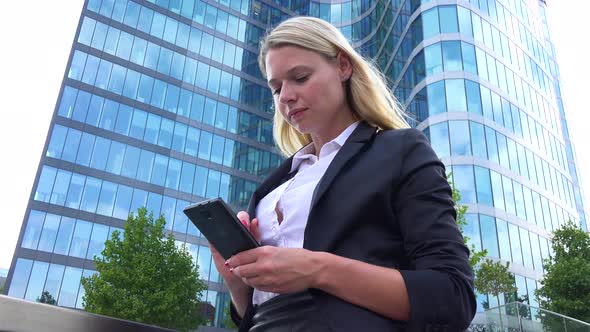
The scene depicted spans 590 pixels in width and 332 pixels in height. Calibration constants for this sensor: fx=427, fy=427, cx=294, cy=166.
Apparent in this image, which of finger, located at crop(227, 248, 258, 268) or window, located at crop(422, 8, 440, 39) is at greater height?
window, located at crop(422, 8, 440, 39)

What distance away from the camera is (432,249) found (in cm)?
120

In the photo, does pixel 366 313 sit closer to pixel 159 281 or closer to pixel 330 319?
pixel 330 319

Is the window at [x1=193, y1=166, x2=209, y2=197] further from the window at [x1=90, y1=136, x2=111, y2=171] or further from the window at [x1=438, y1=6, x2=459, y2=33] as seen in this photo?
the window at [x1=438, y1=6, x2=459, y2=33]

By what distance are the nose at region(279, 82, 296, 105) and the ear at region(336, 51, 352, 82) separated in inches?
10.0

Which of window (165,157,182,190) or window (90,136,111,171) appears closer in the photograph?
window (90,136,111,171)

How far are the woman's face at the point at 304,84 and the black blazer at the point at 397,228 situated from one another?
215mm

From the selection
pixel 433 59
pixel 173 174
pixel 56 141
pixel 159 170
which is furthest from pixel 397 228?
pixel 173 174

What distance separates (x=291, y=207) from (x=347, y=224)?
318 mm

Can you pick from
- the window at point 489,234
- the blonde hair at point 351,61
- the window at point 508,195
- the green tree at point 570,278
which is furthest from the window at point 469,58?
the blonde hair at point 351,61

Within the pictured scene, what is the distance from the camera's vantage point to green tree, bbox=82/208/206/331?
20438 mm

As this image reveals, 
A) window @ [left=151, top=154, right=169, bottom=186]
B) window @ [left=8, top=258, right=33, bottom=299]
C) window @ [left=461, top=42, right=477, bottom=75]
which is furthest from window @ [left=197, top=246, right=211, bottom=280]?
window @ [left=461, top=42, right=477, bottom=75]

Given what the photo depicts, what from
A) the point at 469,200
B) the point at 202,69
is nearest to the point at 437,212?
the point at 469,200

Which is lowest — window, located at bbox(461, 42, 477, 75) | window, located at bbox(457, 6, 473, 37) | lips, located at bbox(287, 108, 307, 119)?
lips, located at bbox(287, 108, 307, 119)

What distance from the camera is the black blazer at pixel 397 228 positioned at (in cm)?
114
